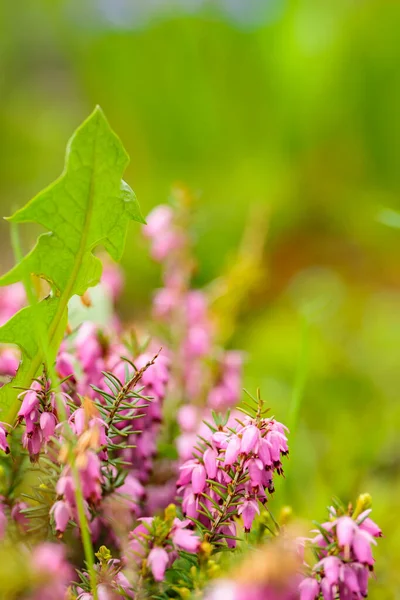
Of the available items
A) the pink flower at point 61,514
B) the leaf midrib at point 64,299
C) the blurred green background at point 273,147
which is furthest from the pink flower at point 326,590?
the blurred green background at point 273,147

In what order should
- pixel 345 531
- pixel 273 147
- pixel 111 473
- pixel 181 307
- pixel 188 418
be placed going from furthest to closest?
pixel 273 147 → pixel 181 307 → pixel 188 418 → pixel 111 473 → pixel 345 531

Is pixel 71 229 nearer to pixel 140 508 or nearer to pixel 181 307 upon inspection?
pixel 140 508

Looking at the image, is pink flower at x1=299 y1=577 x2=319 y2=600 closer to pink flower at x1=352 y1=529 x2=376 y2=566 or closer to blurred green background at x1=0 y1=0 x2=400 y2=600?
pink flower at x1=352 y1=529 x2=376 y2=566

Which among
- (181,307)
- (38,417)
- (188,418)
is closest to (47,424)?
(38,417)

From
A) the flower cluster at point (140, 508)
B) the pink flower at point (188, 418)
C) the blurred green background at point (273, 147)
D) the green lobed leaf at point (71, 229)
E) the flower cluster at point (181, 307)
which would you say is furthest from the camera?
the blurred green background at point (273, 147)

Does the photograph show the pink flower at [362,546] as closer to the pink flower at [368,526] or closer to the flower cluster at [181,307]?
the pink flower at [368,526]
